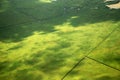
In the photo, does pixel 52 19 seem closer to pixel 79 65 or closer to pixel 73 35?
pixel 73 35

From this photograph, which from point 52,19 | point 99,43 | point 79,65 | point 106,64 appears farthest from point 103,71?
point 52,19

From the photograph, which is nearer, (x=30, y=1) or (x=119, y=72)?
(x=119, y=72)

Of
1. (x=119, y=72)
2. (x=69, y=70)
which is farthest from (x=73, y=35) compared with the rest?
(x=119, y=72)

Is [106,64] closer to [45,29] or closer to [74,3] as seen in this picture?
[45,29]

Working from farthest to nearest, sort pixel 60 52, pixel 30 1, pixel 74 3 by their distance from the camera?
pixel 30 1
pixel 74 3
pixel 60 52

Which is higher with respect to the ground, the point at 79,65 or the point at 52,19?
the point at 52,19

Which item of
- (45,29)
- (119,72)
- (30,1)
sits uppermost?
(30,1)

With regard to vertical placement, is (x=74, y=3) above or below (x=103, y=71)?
above

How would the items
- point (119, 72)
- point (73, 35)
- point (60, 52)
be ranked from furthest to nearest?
1. point (73, 35)
2. point (60, 52)
3. point (119, 72)

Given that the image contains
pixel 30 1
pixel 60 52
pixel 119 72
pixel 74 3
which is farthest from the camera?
pixel 30 1
